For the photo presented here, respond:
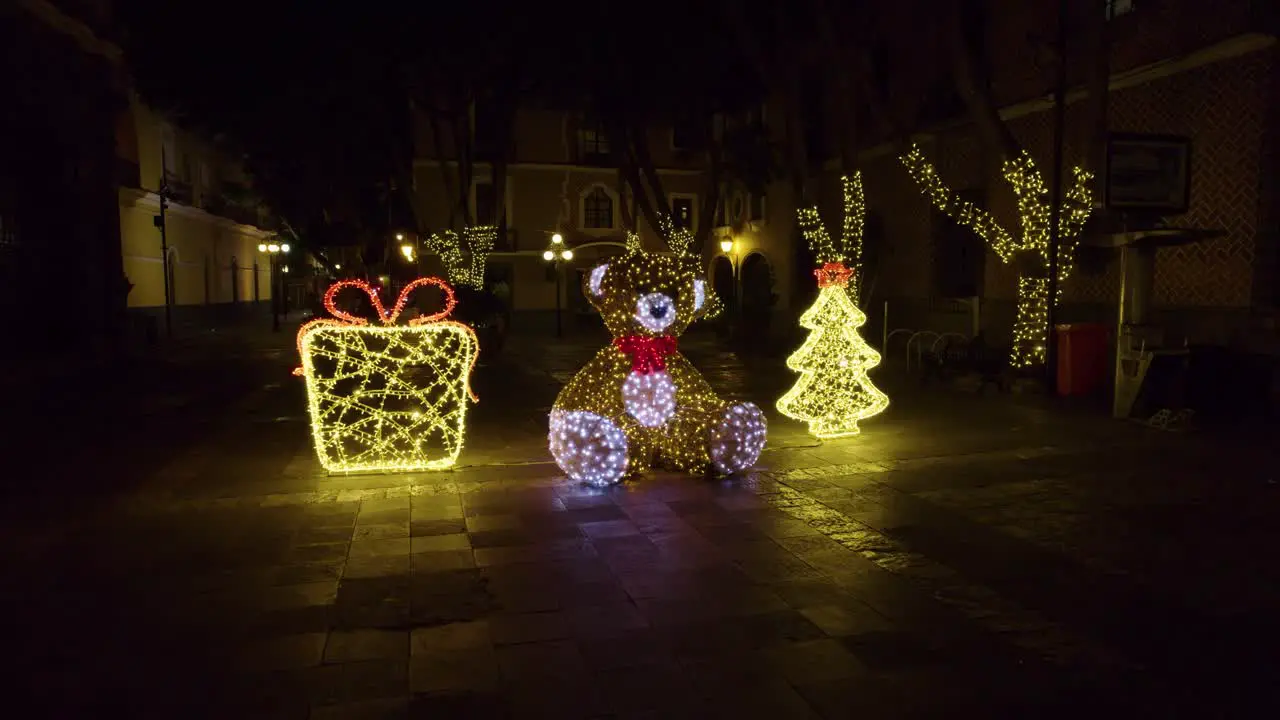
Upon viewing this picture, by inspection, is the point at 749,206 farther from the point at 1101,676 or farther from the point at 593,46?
the point at 1101,676

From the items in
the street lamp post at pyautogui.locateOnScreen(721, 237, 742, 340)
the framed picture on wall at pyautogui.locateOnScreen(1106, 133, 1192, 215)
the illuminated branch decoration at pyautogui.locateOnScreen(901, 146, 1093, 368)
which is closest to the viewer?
the framed picture on wall at pyautogui.locateOnScreen(1106, 133, 1192, 215)

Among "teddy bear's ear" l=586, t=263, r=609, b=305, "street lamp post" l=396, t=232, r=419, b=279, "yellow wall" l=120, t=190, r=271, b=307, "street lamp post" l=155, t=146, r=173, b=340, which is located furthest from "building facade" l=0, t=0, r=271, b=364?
"teddy bear's ear" l=586, t=263, r=609, b=305

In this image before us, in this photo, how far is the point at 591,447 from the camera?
6512 mm

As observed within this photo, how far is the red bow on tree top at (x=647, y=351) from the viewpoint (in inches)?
267

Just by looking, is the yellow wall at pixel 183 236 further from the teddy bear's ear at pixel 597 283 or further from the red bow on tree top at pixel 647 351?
the red bow on tree top at pixel 647 351

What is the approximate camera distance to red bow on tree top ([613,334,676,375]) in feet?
22.3

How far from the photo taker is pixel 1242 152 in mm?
11336

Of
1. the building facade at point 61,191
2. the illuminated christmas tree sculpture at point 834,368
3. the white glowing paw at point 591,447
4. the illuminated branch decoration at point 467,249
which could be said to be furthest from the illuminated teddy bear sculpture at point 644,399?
the illuminated branch decoration at point 467,249

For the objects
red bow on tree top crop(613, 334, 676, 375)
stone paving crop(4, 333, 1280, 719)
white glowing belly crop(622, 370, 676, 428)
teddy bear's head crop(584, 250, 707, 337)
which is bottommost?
stone paving crop(4, 333, 1280, 719)

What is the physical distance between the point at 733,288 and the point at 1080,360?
17109 mm

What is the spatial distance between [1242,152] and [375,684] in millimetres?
12853

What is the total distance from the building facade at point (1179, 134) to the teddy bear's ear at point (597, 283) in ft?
26.4

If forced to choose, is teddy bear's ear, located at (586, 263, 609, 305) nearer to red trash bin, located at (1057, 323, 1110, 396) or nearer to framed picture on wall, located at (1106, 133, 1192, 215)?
framed picture on wall, located at (1106, 133, 1192, 215)

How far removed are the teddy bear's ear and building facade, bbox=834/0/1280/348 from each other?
8.04m
